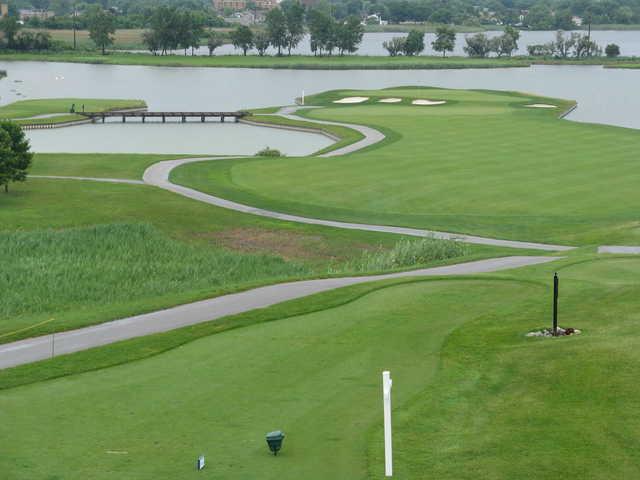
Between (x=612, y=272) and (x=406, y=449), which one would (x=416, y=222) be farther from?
(x=406, y=449)

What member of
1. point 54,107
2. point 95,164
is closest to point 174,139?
point 95,164

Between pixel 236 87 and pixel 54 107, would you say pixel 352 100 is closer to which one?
pixel 54 107

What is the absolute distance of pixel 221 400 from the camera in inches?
743

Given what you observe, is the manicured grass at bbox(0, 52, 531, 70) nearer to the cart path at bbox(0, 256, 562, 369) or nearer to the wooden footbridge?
the wooden footbridge

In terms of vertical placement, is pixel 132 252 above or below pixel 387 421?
below

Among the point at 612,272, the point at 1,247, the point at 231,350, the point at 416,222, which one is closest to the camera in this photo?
the point at 231,350

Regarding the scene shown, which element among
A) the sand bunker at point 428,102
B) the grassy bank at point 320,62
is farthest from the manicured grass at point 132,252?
the grassy bank at point 320,62

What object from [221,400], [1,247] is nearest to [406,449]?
[221,400]

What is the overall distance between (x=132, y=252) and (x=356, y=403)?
82.1ft

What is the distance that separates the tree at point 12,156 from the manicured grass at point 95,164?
25.1 feet

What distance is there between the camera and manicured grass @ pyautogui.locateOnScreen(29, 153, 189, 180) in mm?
67562

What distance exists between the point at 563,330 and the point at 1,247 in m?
25.4

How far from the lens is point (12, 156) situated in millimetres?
58312

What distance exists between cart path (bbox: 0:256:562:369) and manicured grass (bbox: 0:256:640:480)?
1.45 meters
